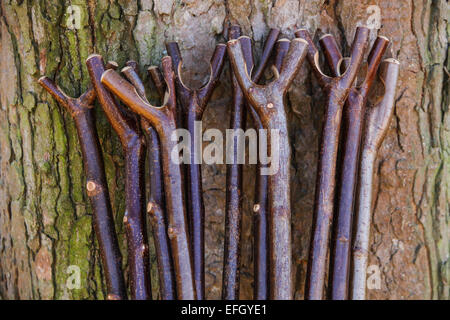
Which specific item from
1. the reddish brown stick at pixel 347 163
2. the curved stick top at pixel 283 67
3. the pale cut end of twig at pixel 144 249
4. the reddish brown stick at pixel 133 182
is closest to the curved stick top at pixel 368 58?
the reddish brown stick at pixel 347 163

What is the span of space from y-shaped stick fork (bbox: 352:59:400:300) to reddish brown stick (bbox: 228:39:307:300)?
178mm

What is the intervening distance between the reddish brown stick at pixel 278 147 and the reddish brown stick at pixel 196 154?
91 millimetres

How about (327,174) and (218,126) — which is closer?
(327,174)

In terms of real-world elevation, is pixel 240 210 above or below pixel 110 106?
below

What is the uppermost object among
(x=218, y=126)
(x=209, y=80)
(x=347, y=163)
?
(x=209, y=80)

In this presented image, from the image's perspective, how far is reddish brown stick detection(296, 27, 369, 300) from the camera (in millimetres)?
964

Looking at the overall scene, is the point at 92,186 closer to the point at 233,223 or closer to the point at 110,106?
the point at 110,106

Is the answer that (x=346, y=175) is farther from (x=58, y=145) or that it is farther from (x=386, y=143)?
(x=58, y=145)

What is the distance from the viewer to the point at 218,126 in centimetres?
112

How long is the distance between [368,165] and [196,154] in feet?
1.45

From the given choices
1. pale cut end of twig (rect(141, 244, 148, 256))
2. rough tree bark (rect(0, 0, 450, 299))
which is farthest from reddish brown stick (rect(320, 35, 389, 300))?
pale cut end of twig (rect(141, 244, 148, 256))

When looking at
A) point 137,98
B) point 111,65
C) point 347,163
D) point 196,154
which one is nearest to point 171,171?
point 196,154

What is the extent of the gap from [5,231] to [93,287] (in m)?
0.34

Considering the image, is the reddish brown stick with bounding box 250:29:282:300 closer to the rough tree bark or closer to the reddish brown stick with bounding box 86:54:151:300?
the rough tree bark
